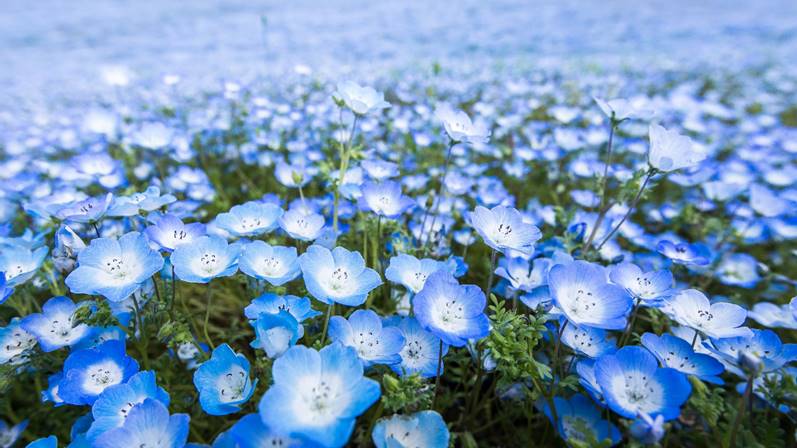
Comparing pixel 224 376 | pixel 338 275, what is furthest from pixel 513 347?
pixel 224 376

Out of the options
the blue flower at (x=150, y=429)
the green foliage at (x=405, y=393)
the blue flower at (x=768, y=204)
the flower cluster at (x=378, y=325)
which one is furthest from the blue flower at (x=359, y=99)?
the blue flower at (x=768, y=204)

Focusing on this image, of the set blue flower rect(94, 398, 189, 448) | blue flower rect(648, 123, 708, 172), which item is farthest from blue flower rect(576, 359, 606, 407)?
blue flower rect(94, 398, 189, 448)

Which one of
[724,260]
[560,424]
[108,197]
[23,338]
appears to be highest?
[108,197]

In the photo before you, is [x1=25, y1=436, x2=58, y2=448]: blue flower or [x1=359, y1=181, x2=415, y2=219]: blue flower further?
[x1=359, y1=181, x2=415, y2=219]: blue flower

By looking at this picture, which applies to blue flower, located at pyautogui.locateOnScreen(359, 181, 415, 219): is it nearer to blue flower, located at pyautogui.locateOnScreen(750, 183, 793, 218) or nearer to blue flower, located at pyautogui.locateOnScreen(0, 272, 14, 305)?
blue flower, located at pyautogui.locateOnScreen(0, 272, 14, 305)

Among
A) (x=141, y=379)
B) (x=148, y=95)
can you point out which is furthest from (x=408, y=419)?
(x=148, y=95)

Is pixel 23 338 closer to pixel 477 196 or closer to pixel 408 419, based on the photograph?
pixel 408 419

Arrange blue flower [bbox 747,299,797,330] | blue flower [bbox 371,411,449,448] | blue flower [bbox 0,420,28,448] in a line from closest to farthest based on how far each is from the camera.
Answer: blue flower [bbox 371,411,449,448] < blue flower [bbox 0,420,28,448] < blue flower [bbox 747,299,797,330]

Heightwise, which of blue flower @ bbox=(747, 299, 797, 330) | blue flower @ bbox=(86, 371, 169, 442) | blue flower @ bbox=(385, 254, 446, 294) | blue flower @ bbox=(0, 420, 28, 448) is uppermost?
blue flower @ bbox=(385, 254, 446, 294)
